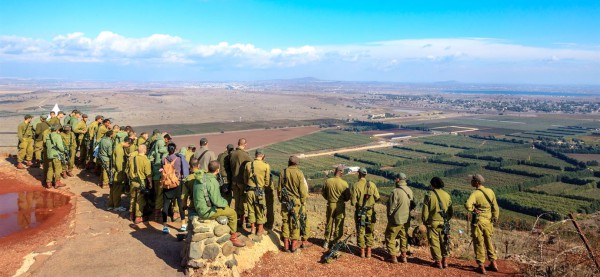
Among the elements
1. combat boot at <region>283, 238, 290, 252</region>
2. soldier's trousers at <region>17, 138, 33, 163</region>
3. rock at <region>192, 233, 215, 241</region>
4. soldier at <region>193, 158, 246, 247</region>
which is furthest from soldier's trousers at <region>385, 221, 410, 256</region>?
soldier's trousers at <region>17, 138, 33, 163</region>

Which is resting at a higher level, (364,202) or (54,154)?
(54,154)

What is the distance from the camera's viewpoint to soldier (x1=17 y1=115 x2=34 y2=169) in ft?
57.0

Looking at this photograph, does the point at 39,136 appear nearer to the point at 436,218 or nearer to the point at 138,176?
the point at 138,176

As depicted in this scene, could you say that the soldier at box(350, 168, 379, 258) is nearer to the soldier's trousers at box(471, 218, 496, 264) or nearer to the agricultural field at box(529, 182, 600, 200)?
the soldier's trousers at box(471, 218, 496, 264)

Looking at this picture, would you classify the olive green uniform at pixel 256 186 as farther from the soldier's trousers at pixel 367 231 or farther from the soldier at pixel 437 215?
the soldier at pixel 437 215

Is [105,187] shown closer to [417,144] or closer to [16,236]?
[16,236]

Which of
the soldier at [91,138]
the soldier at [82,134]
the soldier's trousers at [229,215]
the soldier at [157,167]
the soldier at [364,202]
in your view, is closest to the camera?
the soldier's trousers at [229,215]

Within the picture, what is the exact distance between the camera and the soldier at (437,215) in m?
9.45

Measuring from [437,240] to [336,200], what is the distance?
270 cm

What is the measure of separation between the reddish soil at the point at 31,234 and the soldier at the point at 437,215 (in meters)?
9.78

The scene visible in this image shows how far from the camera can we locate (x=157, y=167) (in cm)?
1170

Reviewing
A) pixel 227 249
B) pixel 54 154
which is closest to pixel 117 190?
pixel 54 154

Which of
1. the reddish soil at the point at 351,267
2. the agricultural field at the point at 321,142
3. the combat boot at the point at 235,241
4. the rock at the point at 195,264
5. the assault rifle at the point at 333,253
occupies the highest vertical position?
the combat boot at the point at 235,241

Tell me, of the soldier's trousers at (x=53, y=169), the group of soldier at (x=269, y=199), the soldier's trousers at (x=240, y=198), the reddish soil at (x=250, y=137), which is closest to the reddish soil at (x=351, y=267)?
the group of soldier at (x=269, y=199)
